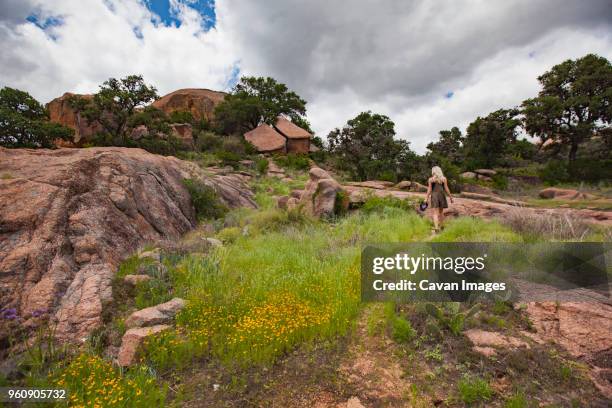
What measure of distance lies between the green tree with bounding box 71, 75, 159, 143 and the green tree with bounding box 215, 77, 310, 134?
1236cm

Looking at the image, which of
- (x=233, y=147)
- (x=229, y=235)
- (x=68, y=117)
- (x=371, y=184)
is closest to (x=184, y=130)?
(x=233, y=147)

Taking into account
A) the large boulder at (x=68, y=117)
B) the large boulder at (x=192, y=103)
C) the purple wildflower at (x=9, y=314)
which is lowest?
the purple wildflower at (x=9, y=314)

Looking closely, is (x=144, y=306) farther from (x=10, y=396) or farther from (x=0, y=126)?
(x=0, y=126)

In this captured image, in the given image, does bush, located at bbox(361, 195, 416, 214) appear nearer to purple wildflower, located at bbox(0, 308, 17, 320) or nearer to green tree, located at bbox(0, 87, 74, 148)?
purple wildflower, located at bbox(0, 308, 17, 320)

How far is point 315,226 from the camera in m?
9.55

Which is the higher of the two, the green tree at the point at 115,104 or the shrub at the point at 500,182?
the green tree at the point at 115,104

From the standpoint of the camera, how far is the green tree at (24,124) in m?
17.1

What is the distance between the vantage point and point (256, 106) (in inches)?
1406

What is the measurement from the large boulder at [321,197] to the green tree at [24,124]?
18.0 metres

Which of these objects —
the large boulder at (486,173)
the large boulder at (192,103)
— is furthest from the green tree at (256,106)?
the large boulder at (486,173)

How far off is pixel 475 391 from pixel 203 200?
9236mm

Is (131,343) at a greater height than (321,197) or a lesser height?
lesser

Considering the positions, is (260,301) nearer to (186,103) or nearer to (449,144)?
(449,144)

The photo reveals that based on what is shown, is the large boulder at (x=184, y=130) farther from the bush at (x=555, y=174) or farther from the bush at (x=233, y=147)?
the bush at (x=555, y=174)
